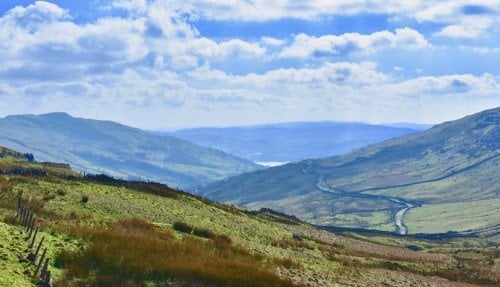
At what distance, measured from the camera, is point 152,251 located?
29641 mm

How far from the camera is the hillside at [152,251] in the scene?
25.5 m

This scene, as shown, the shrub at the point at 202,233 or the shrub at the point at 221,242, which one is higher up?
the shrub at the point at 221,242

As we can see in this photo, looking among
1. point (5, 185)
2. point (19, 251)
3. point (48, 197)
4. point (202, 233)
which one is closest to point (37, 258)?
point (19, 251)

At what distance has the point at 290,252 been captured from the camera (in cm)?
4838

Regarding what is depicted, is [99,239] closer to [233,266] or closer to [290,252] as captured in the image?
[233,266]

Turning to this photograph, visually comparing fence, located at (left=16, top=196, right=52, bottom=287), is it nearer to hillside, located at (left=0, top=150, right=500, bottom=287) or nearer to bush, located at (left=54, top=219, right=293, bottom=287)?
hillside, located at (left=0, top=150, right=500, bottom=287)

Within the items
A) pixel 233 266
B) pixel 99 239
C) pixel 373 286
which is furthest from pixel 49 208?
Answer: pixel 373 286

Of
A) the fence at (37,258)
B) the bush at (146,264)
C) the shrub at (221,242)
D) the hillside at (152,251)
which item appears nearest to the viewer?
the fence at (37,258)

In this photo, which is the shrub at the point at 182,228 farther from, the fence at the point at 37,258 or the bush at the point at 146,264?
the fence at the point at 37,258

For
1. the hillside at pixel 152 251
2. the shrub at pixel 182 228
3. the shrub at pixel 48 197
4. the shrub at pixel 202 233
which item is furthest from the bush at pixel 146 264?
the shrub at pixel 48 197

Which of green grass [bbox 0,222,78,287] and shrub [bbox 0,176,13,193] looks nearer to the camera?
green grass [bbox 0,222,78,287]

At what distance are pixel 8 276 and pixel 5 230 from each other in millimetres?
7788

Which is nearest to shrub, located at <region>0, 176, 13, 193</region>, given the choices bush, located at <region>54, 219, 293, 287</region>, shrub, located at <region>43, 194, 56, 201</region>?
shrub, located at <region>43, 194, 56, 201</region>

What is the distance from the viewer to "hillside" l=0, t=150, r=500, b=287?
2550cm
